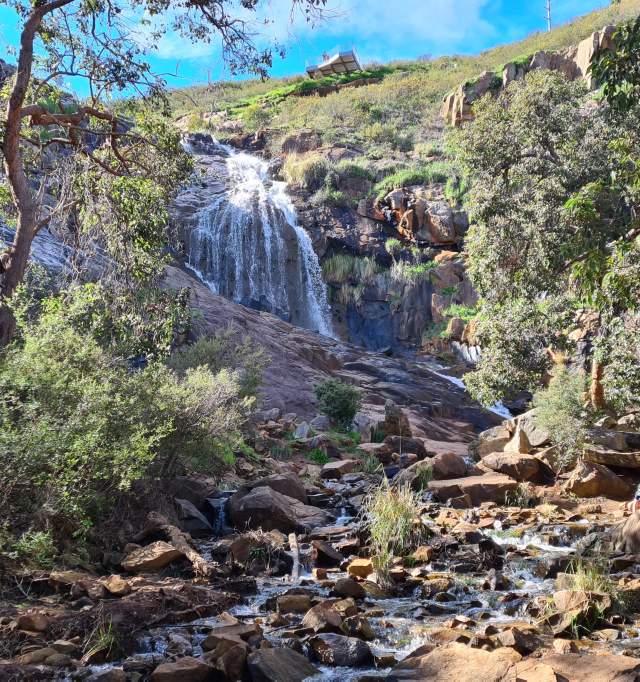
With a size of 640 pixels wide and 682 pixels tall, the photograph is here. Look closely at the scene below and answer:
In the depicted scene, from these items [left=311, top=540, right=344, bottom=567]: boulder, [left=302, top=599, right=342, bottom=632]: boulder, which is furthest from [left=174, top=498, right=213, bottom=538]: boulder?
[left=302, top=599, right=342, bottom=632]: boulder

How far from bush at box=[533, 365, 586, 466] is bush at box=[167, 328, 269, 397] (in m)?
6.28

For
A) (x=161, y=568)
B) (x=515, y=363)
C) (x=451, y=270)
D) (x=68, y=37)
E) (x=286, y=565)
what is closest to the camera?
(x=161, y=568)

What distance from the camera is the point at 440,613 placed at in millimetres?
5535

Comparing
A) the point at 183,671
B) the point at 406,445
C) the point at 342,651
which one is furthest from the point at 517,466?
the point at 183,671

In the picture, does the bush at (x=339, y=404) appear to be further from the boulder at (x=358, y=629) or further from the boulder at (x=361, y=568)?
the boulder at (x=358, y=629)

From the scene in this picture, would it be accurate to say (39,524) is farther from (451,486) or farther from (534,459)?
(534,459)

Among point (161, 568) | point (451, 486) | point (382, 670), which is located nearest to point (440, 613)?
point (382, 670)

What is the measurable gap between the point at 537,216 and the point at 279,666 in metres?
10.3

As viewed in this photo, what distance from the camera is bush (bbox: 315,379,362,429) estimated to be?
17.5 m

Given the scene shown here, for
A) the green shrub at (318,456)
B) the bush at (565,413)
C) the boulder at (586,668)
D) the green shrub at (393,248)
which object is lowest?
the boulder at (586,668)

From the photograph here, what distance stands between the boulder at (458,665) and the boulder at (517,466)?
27.7ft

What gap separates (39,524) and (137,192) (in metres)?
5.10

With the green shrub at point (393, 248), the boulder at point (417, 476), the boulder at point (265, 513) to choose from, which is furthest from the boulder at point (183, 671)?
the green shrub at point (393, 248)

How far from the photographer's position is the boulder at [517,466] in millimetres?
12234
